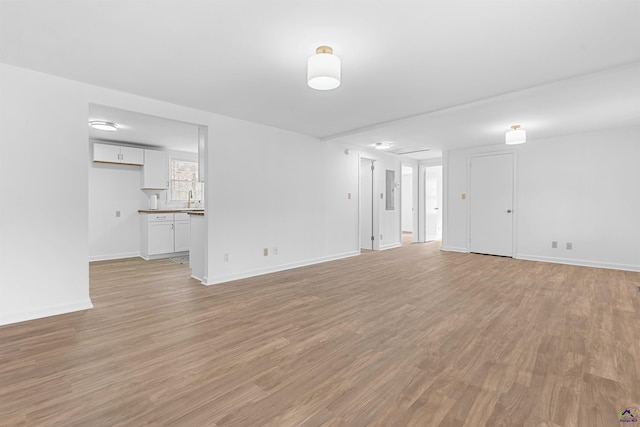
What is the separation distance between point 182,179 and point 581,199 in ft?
27.3

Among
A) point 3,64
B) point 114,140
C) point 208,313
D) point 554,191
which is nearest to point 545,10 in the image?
point 208,313

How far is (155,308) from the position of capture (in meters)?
3.20

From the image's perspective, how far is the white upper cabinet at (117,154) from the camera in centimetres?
566

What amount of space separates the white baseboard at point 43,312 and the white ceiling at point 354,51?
2333 millimetres

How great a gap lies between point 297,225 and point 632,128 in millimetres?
5852

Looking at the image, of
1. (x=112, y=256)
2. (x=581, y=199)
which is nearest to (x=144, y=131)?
(x=112, y=256)

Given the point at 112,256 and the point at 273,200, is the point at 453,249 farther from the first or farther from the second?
the point at 112,256

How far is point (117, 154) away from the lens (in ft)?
19.2

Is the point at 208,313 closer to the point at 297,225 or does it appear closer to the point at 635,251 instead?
the point at 297,225

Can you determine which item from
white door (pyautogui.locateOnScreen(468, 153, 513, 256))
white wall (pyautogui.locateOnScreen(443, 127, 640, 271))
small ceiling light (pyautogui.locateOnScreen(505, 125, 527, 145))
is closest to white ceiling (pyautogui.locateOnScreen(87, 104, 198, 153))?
small ceiling light (pyautogui.locateOnScreen(505, 125, 527, 145))

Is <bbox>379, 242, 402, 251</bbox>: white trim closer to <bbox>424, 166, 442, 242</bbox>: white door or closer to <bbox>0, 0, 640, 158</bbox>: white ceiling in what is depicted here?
<bbox>424, 166, 442, 242</bbox>: white door

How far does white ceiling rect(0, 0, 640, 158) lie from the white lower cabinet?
3.26 m

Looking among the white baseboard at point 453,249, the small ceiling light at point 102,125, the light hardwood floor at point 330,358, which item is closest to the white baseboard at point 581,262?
the white baseboard at point 453,249

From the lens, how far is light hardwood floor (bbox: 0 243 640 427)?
5.23 feet
